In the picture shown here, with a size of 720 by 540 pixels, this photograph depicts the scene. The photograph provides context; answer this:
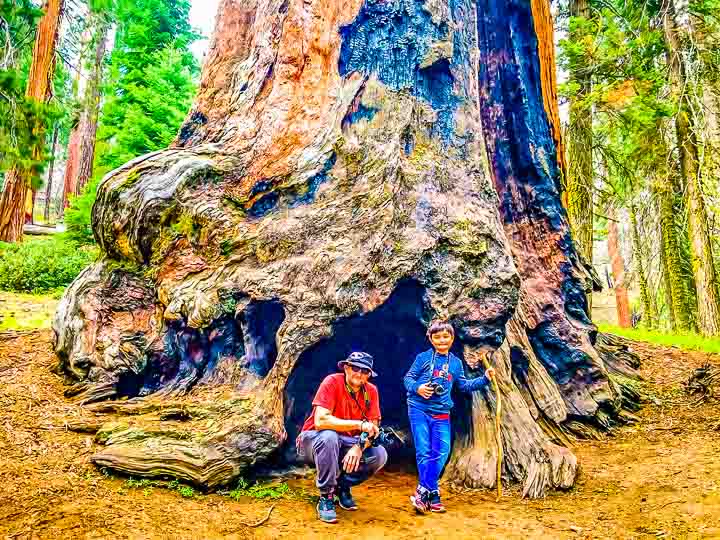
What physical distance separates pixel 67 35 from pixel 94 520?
17469 mm

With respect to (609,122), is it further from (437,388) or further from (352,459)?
(352,459)

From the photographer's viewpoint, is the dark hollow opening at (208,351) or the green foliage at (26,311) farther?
the green foliage at (26,311)

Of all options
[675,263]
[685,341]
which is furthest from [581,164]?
[685,341]

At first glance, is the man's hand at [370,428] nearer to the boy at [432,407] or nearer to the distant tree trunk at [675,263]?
the boy at [432,407]

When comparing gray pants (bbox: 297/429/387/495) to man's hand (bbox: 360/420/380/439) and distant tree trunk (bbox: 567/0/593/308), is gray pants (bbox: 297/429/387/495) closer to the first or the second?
man's hand (bbox: 360/420/380/439)

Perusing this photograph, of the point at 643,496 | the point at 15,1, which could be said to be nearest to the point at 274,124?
the point at 15,1

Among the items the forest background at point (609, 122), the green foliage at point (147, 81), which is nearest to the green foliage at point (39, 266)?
the forest background at point (609, 122)

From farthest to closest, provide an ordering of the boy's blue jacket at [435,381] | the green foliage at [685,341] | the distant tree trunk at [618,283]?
the distant tree trunk at [618,283], the green foliage at [685,341], the boy's blue jacket at [435,381]

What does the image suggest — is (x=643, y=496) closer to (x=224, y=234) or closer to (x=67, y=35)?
(x=224, y=234)

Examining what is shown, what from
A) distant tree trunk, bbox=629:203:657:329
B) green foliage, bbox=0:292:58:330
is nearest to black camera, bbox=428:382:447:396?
green foliage, bbox=0:292:58:330

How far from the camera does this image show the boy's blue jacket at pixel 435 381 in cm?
465

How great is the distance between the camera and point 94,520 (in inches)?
145

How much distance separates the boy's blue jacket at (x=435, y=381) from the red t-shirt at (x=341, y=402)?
0.40 meters

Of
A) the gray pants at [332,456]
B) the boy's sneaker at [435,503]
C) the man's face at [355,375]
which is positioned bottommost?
the boy's sneaker at [435,503]
